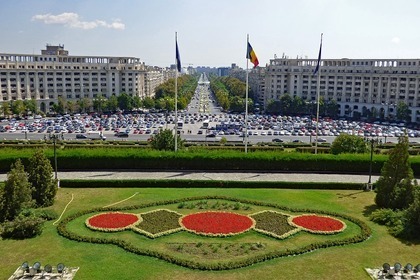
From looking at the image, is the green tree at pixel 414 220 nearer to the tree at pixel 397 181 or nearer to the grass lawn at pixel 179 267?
the grass lawn at pixel 179 267

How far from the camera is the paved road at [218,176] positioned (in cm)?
4212

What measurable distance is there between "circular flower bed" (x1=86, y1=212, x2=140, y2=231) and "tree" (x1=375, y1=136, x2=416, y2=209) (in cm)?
1865

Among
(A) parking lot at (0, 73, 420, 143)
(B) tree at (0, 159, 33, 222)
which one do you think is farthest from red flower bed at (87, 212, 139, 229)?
(A) parking lot at (0, 73, 420, 143)

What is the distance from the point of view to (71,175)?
43031 mm

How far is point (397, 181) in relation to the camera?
106 ft

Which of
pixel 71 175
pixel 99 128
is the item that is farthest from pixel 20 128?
pixel 71 175

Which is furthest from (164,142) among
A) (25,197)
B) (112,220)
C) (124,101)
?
(124,101)

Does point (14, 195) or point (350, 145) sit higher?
point (350, 145)

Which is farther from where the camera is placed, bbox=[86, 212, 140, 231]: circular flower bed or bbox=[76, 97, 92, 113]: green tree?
bbox=[76, 97, 92, 113]: green tree

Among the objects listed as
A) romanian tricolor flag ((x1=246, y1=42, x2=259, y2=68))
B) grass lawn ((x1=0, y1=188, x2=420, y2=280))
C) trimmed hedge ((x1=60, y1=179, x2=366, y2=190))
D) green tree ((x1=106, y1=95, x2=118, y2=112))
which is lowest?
grass lawn ((x1=0, y1=188, x2=420, y2=280))

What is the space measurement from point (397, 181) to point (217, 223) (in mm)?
14270

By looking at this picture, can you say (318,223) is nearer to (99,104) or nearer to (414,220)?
(414,220)

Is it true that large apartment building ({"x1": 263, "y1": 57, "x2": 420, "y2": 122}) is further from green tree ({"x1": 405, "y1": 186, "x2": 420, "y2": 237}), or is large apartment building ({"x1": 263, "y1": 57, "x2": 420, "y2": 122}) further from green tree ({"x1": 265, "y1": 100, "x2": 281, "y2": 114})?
green tree ({"x1": 405, "y1": 186, "x2": 420, "y2": 237})

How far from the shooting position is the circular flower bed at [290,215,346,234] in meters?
28.2
